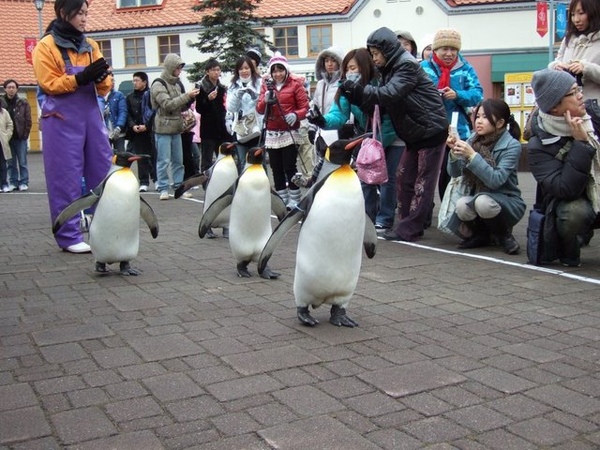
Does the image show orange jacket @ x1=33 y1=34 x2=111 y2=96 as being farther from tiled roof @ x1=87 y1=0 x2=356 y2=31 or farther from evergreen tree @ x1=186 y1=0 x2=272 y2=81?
tiled roof @ x1=87 y1=0 x2=356 y2=31

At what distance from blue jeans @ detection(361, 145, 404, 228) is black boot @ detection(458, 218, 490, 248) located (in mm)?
1103

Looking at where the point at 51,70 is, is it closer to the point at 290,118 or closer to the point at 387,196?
the point at 290,118

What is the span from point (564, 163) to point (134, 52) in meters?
34.2

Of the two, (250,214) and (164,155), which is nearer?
(250,214)

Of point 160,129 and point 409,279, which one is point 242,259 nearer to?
point 409,279

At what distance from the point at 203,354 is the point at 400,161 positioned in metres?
4.11

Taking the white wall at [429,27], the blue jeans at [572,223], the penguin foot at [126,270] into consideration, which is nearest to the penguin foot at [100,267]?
the penguin foot at [126,270]

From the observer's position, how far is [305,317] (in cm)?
445

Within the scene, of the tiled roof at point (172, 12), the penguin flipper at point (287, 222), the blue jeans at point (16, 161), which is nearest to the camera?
the penguin flipper at point (287, 222)

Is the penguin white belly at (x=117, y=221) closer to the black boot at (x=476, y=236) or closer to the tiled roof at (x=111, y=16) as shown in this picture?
the black boot at (x=476, y=236)

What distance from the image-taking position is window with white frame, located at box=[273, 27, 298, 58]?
114 ft

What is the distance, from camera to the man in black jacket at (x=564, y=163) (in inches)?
223

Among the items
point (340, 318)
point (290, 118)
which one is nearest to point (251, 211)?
point (340, 318)

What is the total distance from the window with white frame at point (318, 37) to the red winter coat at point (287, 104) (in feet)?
86.9
